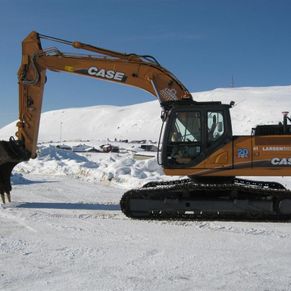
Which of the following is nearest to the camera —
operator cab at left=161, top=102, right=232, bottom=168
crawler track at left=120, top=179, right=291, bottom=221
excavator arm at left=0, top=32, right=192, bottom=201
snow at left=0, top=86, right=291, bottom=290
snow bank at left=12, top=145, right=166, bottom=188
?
snow at left=0, top=86, right=291, bottom=290

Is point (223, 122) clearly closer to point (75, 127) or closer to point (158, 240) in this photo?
point (158, 240)

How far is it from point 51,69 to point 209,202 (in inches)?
197

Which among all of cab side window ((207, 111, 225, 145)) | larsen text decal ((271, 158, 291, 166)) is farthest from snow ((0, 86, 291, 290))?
cab side window ((207, 111, 225, 145))

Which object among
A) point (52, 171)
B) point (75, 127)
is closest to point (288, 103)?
point (75, 127)

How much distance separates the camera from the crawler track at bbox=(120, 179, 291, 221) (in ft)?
29.5

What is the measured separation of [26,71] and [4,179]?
261cm

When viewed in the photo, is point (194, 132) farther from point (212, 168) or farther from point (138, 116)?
point (138, 116)

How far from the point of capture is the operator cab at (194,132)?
9.34 m

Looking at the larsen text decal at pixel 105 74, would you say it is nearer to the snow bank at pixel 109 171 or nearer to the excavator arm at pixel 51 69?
the excavator arm at pixel 51 69

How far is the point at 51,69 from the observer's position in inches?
441

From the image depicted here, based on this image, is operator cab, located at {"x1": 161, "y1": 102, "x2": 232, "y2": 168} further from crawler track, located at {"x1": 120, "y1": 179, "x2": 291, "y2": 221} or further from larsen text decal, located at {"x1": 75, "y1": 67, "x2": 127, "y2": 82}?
larsen text decal, located at {"x1": 75, "y1": 67, "x2": 127, "y2": 82}

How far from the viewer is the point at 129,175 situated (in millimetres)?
16484

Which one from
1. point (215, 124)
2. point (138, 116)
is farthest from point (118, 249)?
point (138, 116)

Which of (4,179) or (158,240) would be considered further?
(4,179)
